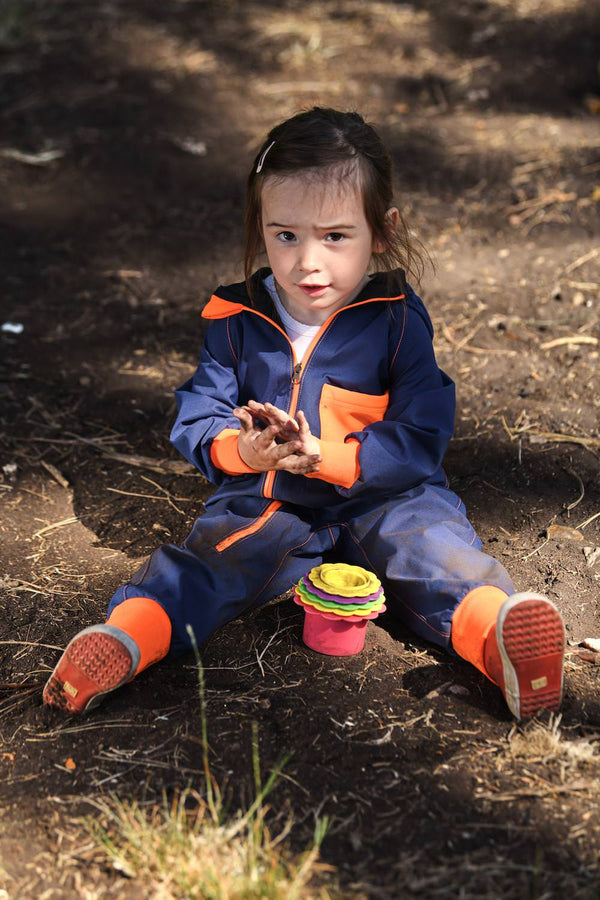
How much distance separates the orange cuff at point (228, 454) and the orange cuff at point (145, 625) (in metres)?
0.43

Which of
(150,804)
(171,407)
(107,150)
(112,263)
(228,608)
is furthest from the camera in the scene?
(107,150)

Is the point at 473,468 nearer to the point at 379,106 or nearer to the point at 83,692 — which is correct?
the point at 83,692

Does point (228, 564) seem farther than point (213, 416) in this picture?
No

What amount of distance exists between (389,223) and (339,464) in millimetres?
706

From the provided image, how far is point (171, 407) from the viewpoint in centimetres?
409

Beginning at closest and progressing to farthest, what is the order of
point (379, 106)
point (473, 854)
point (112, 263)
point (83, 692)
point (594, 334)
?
1. point (473, 854)
2. point (83, 692)
3. point (594, 334)
4. point (112, 263)
5. point (379, 106)

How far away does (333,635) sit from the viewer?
2.65 m

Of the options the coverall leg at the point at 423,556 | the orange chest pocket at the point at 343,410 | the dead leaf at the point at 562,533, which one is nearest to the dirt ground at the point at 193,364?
the dead leaf at the point at 562,533

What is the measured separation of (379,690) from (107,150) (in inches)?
190

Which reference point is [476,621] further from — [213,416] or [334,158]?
[334,158]

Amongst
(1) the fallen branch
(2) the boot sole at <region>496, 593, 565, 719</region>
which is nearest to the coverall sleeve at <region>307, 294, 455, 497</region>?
(2) the boot sole at <region>496, 593, 565, 719</region>

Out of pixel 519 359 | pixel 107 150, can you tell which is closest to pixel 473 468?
pixel 519 359

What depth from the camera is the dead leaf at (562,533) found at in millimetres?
3143

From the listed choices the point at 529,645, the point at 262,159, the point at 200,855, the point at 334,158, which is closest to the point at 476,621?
the point at 529,645
